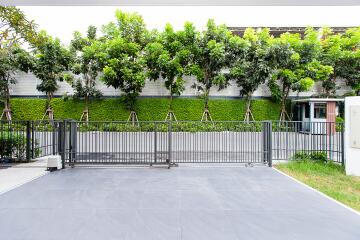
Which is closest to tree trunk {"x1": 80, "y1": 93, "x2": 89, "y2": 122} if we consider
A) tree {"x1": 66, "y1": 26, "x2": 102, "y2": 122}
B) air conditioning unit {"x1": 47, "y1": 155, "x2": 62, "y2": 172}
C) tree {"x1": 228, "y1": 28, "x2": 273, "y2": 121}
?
tree {"x1": 66, "y1": 26, "x2": 102, "y2": 122}

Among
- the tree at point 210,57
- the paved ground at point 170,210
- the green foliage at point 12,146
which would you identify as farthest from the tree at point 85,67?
the paved ground at point 170,210

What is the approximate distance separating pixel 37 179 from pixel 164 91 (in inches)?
589

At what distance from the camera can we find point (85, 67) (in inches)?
770

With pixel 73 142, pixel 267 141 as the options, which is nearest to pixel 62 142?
pixel 73 142

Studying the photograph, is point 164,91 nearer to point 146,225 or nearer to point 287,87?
point 287,87

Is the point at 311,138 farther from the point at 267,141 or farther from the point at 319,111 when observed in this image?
the point at 319,111

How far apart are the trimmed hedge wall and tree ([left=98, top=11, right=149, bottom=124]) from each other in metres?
1.05

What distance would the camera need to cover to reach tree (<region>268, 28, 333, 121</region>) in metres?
19.6

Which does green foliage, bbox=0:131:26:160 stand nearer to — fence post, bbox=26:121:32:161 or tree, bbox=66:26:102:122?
fence post, bbox=26:121:32:161

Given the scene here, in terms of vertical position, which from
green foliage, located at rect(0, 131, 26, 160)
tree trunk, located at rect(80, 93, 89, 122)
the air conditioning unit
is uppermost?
tree trunk, located at rect(80, 93, 89, 122)

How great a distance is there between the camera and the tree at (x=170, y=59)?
1895cm

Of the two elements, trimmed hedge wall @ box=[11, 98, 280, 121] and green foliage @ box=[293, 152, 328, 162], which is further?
trimmed hedge wall @ box=[11, 98, 280, 121]

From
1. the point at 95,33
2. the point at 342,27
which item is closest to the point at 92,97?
the point at 95,33

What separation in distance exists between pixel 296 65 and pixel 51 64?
56.7 ft
